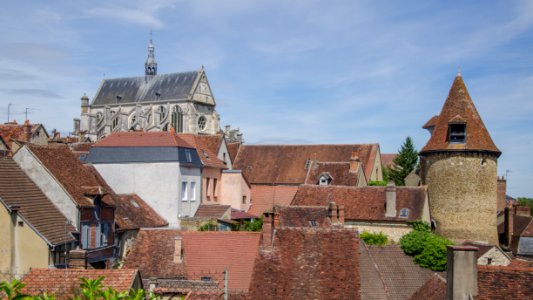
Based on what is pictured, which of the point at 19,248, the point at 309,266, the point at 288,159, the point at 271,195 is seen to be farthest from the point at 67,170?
the point at 288,159

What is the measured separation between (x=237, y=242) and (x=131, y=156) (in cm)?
1431

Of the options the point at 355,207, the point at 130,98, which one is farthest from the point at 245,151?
the point at 130,98

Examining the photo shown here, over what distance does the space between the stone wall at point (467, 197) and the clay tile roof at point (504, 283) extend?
23109 millimetres

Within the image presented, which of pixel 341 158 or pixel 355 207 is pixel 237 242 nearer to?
pixel 355 207

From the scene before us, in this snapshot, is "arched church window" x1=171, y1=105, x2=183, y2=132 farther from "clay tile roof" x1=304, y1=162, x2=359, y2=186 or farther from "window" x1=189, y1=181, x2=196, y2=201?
"window" x1=189, y1=181, x2=196, y2=201

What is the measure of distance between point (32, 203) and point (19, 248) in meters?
2.41

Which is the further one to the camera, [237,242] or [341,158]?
[341,158]

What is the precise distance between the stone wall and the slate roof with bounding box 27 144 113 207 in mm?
20162

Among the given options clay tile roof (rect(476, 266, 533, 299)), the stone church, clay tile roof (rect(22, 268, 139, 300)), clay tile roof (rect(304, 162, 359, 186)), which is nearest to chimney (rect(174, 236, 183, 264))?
clay tile roof (rect(22, 268, 139, 300))

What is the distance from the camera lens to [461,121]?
36750 mm

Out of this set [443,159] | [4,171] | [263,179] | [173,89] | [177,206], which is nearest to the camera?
[4,171]

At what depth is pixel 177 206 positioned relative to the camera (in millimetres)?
34625

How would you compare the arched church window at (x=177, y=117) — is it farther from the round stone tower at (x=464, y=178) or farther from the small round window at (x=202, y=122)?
the round stone tower at (x=464, y=178)

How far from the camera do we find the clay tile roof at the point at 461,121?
120 feet
